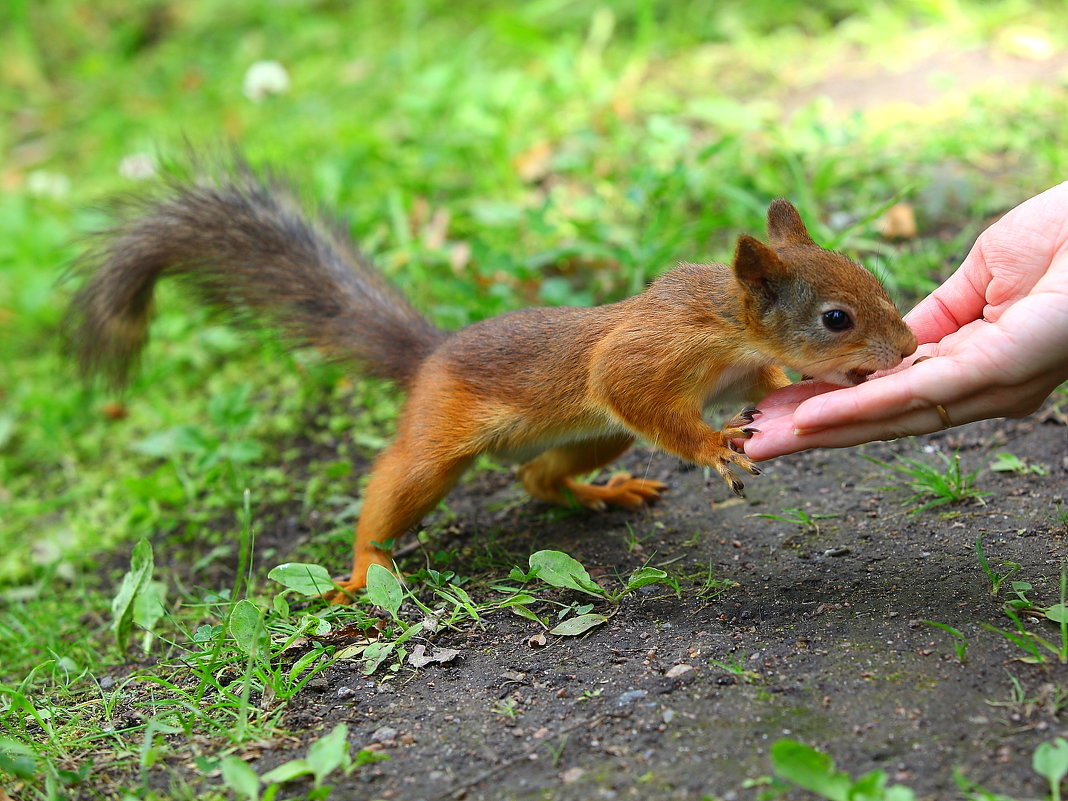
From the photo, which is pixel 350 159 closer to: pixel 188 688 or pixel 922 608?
pixel 188 688

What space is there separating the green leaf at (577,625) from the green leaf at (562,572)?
3.3 inches

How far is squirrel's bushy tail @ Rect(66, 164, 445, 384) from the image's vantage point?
3.39m

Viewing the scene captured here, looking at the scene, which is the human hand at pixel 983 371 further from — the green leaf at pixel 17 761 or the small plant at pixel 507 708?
the green leaf at pixel 17 761

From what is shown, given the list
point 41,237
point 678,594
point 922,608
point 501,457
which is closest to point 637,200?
point 501,457

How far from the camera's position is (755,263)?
254 centimetres

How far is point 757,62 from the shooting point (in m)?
5.87

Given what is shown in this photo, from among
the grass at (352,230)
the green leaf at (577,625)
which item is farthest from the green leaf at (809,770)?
the grass at (352,230)

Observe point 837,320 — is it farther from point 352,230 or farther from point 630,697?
point 352,230

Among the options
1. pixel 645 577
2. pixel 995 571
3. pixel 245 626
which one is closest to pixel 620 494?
pixel 645 577

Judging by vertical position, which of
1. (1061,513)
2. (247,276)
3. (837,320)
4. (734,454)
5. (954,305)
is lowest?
(1061,513)

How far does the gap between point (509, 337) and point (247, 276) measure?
102 cm

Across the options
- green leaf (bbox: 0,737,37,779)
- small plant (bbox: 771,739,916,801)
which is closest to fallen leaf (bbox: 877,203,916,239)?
small plant (bbox: 771,739,916,801)

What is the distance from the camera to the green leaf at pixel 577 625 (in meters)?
2.51

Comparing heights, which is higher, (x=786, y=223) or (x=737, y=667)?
(x=786, y=223)
